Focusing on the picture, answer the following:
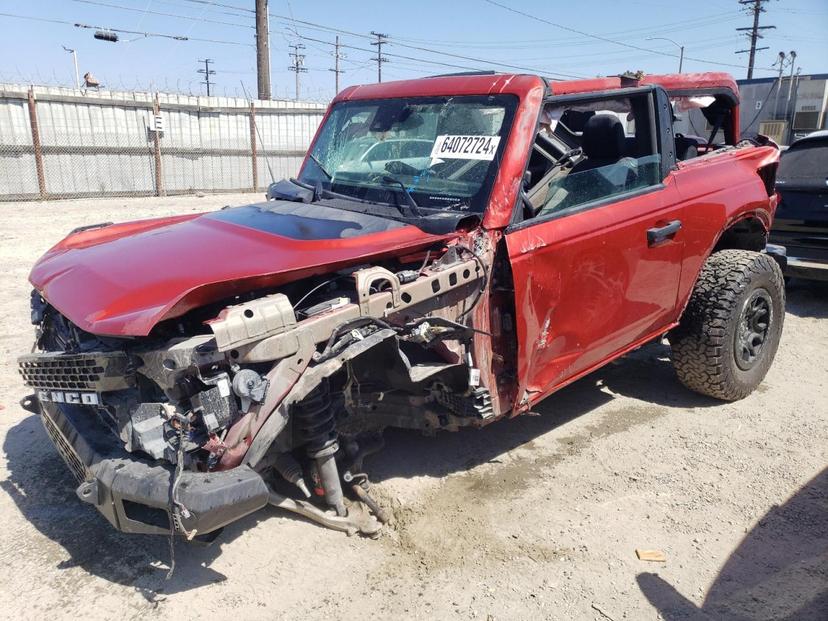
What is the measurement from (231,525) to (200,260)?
1366mm

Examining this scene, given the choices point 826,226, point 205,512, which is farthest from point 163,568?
point 826,226

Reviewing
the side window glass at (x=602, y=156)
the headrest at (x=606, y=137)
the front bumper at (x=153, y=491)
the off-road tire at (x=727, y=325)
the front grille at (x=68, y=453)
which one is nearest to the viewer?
the front bumper at (x=153, y=491)

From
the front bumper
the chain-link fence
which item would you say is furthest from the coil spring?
the chain-link fence

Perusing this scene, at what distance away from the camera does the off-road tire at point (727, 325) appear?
14.5ft

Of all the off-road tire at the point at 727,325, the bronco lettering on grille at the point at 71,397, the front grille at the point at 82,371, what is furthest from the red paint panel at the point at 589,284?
the bronco lettering on grille at the point at 71,397

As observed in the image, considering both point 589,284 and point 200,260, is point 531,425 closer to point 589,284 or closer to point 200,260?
point 589,284

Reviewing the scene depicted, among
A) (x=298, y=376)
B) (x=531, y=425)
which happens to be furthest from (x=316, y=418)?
(x=531, y=425)

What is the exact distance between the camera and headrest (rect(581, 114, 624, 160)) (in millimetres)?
4180

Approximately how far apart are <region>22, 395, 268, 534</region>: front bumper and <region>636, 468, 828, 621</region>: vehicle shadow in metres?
1.78

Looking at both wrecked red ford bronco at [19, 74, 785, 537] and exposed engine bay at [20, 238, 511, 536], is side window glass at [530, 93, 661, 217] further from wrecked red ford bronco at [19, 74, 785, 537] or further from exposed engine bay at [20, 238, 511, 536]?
A: exposed engine bay at [20, 238, 511, 536]

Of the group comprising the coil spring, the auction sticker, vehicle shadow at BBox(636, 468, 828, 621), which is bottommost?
vehicle shadow at BBox(636, 468, 828, 621)

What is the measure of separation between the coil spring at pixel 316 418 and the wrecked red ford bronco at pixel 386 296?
0.01 metres

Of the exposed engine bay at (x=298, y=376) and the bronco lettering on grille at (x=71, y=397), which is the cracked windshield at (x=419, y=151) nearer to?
the exposed engine bay at (x=298, y=376)

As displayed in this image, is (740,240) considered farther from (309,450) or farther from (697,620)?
(309,450)
